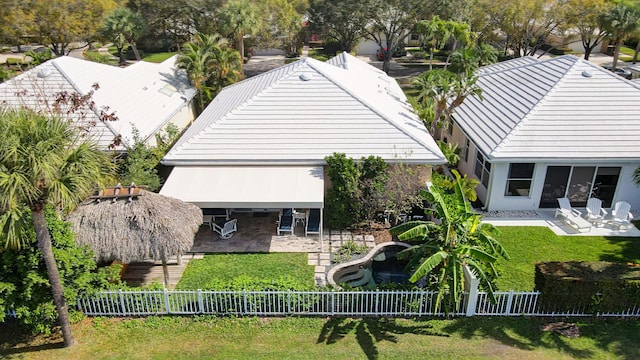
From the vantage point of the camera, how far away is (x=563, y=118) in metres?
22.2

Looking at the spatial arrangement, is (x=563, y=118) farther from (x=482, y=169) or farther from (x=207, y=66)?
(x=207, y=66)

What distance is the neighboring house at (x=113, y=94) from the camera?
74.1 feet

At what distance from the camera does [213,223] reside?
20.5m

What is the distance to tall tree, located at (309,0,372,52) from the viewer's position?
46.9 m

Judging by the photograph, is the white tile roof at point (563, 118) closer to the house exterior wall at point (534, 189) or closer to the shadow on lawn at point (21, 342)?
the house exterior wall at point (534, 189)

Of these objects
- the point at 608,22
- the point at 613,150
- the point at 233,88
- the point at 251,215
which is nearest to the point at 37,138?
the point at 251,215

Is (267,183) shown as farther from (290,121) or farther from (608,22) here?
(608,22)

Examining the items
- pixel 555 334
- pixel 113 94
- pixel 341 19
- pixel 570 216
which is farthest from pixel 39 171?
pixel 341 19

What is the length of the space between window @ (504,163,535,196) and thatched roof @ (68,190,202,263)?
48.5 feet

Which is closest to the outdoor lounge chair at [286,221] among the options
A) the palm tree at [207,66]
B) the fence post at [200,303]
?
the fence post at [200,303]

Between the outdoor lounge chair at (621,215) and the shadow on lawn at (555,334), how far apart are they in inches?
267

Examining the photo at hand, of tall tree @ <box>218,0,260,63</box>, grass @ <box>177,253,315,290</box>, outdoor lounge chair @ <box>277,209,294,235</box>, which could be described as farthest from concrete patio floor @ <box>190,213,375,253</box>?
tall tree @ <box>218,0,260,63</box>

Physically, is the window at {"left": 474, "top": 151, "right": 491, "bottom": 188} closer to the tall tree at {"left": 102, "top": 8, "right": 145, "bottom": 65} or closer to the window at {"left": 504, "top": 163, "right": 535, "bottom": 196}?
the window at {"left": 504, "top": 163, "right": 535, "bottom": 196}

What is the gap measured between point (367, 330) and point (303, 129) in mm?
10094
